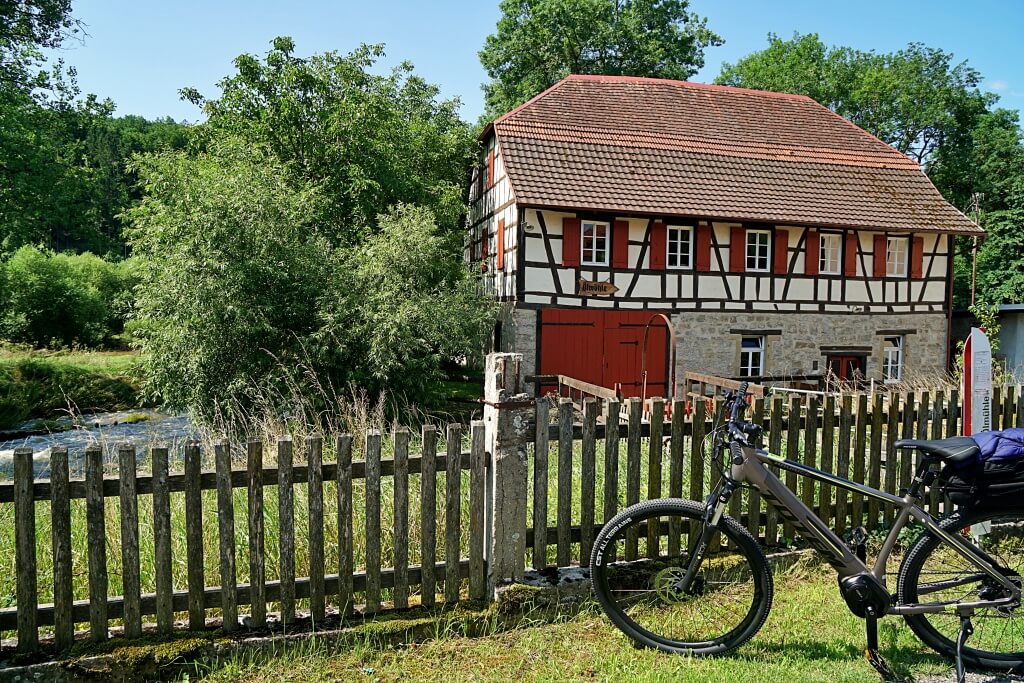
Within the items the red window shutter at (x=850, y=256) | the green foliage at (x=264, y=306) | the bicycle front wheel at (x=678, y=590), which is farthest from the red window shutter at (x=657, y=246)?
the bicycle front wheel at (x=678, y=590)

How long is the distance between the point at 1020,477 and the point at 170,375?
1270cm

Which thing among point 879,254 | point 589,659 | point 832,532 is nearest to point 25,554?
point 589,659

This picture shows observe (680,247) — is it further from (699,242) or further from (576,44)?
(576,44)

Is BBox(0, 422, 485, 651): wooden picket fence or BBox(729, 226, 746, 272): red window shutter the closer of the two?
BBox(0, 422, 485, 651): wooden picket fence

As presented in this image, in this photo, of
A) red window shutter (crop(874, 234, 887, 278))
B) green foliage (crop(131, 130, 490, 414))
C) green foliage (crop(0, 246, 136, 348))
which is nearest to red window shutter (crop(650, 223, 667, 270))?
green foliage (crop(131, 130, 490, 414))

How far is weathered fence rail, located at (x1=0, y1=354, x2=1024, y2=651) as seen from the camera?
10.5 feet

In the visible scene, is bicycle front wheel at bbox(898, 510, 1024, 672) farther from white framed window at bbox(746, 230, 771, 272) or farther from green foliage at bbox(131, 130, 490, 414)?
white framed window at bbox(746, 230, 771, 272)

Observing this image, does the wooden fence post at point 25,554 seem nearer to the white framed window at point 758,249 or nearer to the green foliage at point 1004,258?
the white framed window at point 758,249

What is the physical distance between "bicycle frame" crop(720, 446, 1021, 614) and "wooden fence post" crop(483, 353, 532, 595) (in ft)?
3.42

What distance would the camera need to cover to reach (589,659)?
3406 millimetres

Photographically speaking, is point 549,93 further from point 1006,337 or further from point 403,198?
point 1006,337

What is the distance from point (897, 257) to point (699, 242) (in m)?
6.01

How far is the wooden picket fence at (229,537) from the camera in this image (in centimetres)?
315

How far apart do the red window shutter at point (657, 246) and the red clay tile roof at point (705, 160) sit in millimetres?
558
